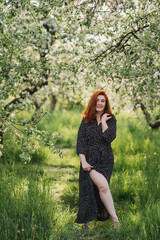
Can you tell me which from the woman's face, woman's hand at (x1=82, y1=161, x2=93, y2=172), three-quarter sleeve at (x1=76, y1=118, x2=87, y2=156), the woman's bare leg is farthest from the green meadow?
the woman's face

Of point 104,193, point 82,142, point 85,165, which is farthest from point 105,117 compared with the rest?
point 104,193

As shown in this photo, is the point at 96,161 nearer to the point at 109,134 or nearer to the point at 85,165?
the point at 85,165

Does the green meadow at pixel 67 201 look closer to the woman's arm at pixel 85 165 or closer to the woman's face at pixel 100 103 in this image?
the woman's arm at pixel 85 165

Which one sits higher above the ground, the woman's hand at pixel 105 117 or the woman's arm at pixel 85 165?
the woman's hand at pixel 105 117

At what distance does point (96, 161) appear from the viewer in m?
4.34

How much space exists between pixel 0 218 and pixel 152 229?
6.11 feet

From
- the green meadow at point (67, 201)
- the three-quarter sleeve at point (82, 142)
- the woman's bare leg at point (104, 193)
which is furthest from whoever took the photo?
the three-quarter sleeve at point (82, 142)

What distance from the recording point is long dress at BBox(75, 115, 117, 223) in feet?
14.0

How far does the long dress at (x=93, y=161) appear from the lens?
14.0ft

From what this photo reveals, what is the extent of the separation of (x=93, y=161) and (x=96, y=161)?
0.04 meters

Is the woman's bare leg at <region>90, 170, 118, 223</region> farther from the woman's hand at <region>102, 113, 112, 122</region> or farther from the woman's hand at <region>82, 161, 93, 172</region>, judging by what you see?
the woman's hand at <region>102, 113, 112, 122</region>

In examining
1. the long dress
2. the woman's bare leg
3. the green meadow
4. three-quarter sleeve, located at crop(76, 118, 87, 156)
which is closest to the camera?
the green meadow

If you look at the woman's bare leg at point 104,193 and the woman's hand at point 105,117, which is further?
the woman's hand at point 105,117

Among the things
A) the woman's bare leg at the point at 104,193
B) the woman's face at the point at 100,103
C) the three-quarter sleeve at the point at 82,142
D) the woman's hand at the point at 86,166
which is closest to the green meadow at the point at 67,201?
the woman's bare leg at the point at 104,193
